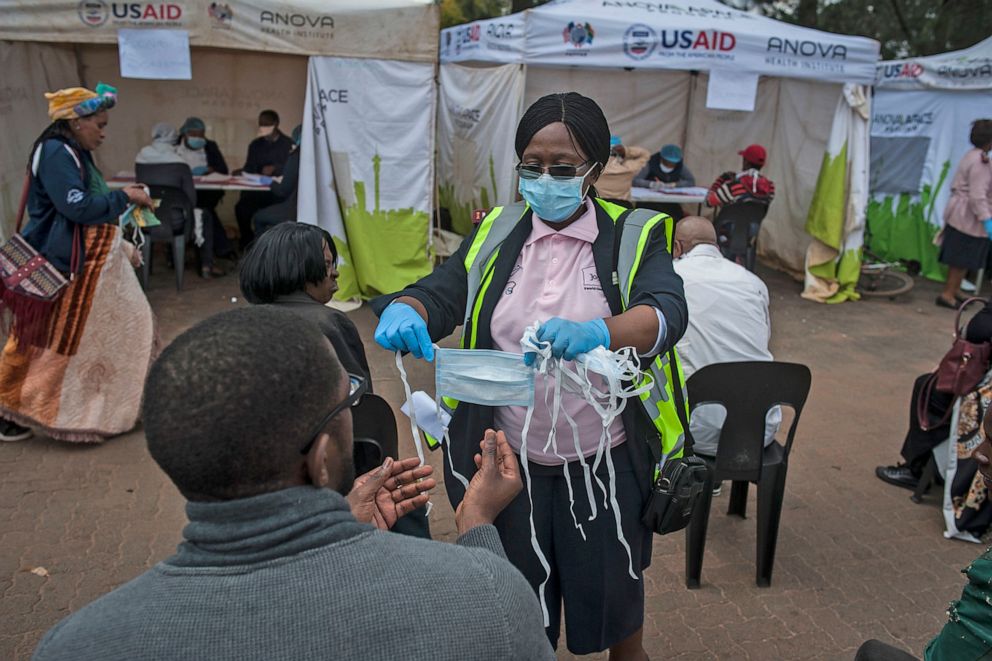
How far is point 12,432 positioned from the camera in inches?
176

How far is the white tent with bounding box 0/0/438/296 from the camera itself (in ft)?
19.9

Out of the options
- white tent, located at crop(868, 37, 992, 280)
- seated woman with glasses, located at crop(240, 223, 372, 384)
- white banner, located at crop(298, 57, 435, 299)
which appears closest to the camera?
seated woman with glasses, located at crop(240, 223, 372, 384)

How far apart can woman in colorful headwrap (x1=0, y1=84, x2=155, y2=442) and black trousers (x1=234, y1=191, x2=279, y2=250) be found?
181 inches

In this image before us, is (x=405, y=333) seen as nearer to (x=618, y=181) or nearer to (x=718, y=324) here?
(x=718, y=324)

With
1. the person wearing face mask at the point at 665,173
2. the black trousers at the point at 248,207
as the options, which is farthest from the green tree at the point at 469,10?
the person wearing face mask at the point at 665,173

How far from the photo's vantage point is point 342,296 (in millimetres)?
7168

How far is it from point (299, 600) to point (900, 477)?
428 centimetres

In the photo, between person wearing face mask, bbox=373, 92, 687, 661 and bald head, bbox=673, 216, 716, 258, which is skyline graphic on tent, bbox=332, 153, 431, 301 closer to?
bald head, bbox=673, 216, 716, 258

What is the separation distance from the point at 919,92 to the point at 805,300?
3424 millimetres

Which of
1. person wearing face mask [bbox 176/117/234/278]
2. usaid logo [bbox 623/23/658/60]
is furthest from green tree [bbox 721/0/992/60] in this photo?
person wearing face mask [bbox 176/117/234/278]

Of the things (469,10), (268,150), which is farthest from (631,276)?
(469,10)

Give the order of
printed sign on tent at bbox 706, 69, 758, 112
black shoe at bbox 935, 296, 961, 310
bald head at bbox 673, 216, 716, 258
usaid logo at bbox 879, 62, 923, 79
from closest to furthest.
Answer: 1. bald head at bbox 673, 216, 716, 258
2. printed sign on tent at bbox 706, 69, 758, 112
3. black shoe at bbox 935, 296, 961, 310
4. usaid logo at bbox 879, 62, 923, 79

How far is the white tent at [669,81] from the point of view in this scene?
7.05 meters

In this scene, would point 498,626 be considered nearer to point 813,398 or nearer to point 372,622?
point 372,622
